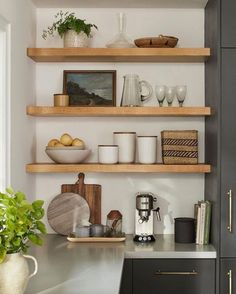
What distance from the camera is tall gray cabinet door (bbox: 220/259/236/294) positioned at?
3.40 metres

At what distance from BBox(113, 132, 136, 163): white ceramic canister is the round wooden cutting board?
39 cm

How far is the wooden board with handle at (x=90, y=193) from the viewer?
391cm

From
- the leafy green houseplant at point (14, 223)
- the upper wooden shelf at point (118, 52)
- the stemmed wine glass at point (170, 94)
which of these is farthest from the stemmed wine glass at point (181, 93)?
the leafy green houseplant at point (14, 223)

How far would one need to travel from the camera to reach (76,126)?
396 centimetres

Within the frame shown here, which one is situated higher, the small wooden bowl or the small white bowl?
the small wooden bowl

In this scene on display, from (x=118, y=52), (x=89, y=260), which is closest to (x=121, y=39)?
(x=118, y=52)

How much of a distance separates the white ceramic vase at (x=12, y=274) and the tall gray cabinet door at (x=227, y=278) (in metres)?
1.62

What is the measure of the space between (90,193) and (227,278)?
1.07 meters

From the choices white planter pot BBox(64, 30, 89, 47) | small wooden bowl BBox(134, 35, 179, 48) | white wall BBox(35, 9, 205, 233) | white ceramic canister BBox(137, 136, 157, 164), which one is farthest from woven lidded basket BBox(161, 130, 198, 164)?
white planter pot BBox(64, 30, 89, 47)

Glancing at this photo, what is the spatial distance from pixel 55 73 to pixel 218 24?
1.18 metres

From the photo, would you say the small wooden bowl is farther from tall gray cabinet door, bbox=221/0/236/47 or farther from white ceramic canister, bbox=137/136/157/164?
white ceramic canister, bbox=137/136/157/164

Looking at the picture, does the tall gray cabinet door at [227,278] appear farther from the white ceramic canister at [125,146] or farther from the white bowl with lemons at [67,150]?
the white bowl with lemons at [67,150]

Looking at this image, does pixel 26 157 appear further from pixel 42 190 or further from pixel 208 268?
pixel 208 268

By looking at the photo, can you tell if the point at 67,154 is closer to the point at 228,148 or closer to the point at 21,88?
the point at 21,88
